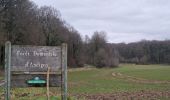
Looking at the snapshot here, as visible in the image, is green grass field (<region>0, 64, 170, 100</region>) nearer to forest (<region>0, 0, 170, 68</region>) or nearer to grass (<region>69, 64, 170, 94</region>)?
grass (<region>69, 64, 170, 94</region>)

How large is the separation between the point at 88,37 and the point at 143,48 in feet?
143

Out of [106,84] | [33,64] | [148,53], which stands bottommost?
[106,84]

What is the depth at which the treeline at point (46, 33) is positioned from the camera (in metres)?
69.9

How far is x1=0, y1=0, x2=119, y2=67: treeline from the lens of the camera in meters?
69.9

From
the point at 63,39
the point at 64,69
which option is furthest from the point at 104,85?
the point at 63,39

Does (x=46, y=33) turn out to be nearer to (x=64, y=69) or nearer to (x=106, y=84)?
(x=106, y=84)

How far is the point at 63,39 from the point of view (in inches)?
4072

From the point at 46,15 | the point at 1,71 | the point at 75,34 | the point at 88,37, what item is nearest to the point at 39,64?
the point at 1,71

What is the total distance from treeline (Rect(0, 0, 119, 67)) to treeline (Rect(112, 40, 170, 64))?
3603 centimetres

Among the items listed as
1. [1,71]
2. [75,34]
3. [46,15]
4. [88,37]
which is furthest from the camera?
[88,37]

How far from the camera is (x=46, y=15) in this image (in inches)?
4077

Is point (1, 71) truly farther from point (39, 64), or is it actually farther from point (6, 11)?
point (39, 64)

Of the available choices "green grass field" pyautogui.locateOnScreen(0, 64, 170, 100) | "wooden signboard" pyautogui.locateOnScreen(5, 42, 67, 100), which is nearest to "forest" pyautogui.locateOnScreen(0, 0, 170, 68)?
"green grass field" pyautogui.locateOnScreen(0, 64, 170, 100)

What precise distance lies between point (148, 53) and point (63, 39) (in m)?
87.4
